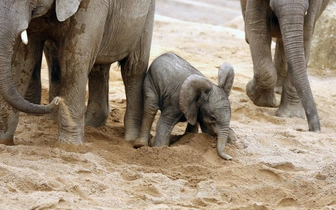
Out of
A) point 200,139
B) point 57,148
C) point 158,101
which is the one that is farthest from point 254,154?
point 57,148

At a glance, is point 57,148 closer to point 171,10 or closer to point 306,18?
point 306,18

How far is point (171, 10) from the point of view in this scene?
2100 cm

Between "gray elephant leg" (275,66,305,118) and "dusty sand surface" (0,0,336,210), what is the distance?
0.29 metres

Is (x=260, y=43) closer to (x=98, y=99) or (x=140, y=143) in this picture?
(x=98, y=99)

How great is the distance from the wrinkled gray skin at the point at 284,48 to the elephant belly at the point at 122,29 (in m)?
1.56

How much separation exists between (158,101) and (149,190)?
1793 millimetres

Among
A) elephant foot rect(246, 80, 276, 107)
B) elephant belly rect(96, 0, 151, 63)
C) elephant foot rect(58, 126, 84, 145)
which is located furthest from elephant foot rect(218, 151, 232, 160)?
elephant foot rect(246, 80, 276, 107)

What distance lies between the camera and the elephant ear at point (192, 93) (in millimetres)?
7344

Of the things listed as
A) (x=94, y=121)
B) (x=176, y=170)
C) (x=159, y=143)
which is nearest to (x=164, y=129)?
(x=159, y=143)

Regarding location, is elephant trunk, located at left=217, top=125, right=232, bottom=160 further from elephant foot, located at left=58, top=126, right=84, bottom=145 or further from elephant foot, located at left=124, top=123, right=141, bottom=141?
elephant foot, located at left=58, top=126, right=84, bottom=145

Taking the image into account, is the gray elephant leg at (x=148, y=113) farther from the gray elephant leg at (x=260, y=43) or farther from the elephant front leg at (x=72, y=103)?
the gray elephant leg at (x=260, y=43)

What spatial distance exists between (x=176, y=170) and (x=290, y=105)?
3175 mm

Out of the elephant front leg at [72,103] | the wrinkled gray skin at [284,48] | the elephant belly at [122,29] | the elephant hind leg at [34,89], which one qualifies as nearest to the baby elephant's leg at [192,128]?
the elephant belly at [122,29]

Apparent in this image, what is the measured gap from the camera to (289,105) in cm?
962
